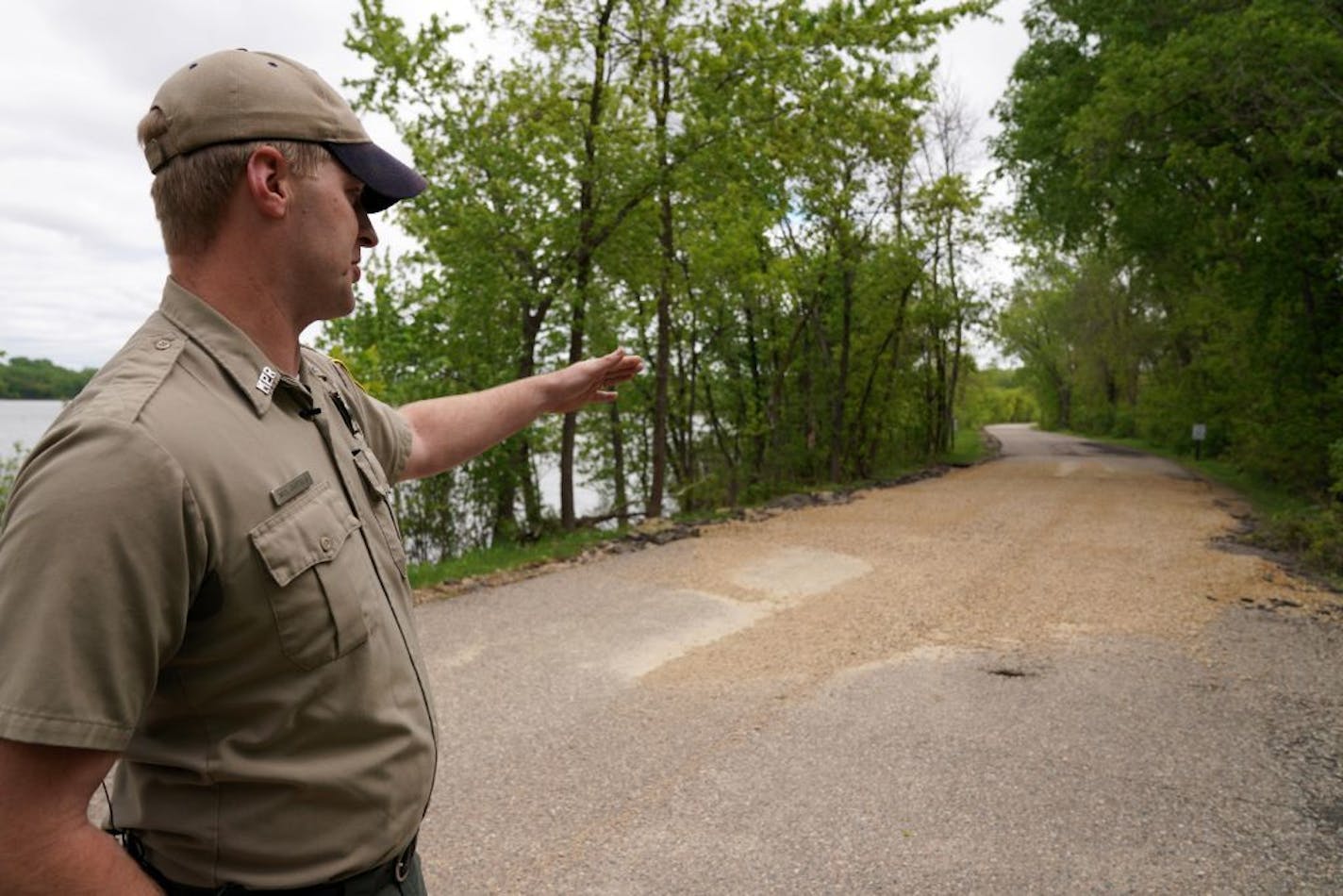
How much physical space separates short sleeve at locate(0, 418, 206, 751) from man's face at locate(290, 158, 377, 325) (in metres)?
0.46

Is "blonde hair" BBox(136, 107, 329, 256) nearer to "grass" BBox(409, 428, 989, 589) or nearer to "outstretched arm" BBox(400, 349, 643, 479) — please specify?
"outstretched arm" BBox(400, 349, 643, 479)

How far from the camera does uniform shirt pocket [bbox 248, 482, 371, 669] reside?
1229 mm

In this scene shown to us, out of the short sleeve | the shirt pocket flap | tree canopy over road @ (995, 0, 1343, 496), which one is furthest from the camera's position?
tree canopy over road @ (995, 0, 1343, 496)

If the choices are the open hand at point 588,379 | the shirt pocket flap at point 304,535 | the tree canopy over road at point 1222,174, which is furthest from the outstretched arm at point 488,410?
the tree canopy over road at point 1222,174

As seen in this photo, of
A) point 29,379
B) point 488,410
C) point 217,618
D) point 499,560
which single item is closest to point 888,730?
point 488,410

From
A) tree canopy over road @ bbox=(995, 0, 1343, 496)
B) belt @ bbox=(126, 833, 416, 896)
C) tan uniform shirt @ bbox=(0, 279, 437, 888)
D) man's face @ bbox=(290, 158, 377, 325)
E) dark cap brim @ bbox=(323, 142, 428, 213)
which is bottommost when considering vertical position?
belt @ bbox=(126, 833, 416, 896)

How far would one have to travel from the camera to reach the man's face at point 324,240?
1.41m

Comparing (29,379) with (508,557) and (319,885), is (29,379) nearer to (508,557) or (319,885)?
(508,557)

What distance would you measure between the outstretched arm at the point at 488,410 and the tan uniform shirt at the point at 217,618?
0.68 m

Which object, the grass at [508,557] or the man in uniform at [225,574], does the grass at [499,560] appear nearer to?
the grass at [508,557]

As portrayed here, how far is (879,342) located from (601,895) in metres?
22.7

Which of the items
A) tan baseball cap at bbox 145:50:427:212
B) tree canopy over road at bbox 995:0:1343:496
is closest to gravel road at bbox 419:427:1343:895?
tan baseball cap at bbox 145:50:427:212

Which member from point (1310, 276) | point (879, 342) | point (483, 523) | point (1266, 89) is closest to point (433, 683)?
point (483, 523)

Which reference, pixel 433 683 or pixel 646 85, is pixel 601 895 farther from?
pixel 646 85
